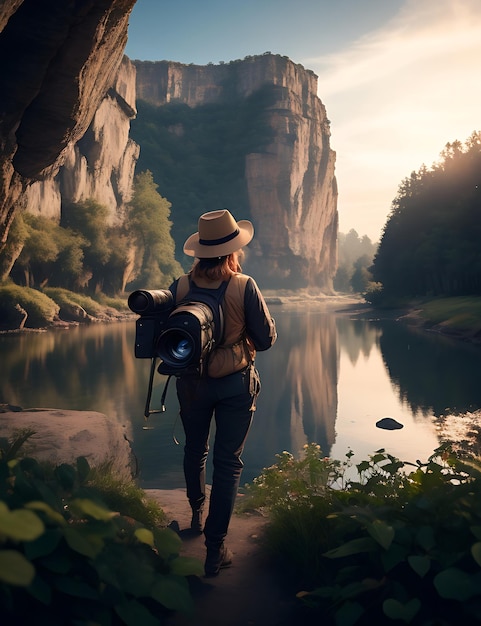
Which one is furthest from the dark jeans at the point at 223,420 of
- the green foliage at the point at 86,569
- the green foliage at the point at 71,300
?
the green foliage at the point at 71,300

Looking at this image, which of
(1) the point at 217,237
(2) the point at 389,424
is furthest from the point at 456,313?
(1) the point at 217,237

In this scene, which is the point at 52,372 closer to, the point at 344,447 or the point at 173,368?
the point at 344,447

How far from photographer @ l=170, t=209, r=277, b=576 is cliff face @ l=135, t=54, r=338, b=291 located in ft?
300

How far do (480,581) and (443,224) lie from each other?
142 feet

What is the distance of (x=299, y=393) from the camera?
47.7 feet

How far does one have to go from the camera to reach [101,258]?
4128 cm

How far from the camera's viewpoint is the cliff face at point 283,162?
9644 centimetres

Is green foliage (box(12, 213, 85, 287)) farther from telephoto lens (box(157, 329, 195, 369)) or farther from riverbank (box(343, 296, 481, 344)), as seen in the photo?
telephoto lens (box(157, 329, 195, 369))

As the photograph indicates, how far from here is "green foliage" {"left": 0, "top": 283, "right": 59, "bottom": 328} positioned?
2669 centimetres

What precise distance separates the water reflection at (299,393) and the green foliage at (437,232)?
15.5m

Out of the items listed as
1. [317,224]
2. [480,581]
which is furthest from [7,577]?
[317,224]

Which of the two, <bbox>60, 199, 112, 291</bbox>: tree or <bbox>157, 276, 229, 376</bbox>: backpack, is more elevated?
<bbox>60, 199, 112, 291</bbox>: tree

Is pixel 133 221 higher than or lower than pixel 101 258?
higher

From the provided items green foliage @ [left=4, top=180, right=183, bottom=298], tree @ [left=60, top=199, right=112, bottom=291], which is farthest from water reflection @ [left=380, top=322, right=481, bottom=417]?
tree @ [left=60, top=199, right=112, bottom=291]
